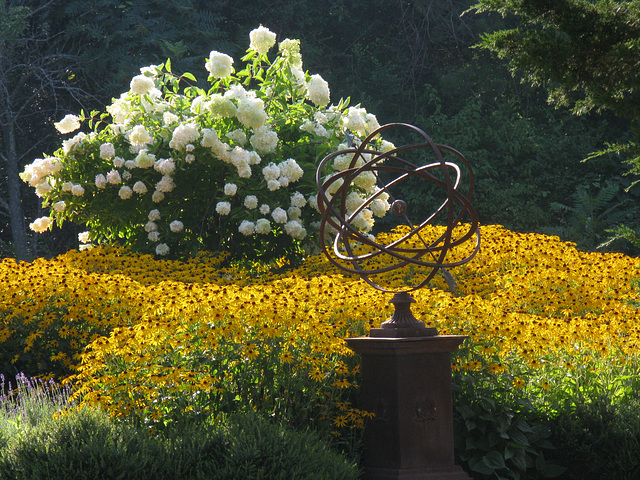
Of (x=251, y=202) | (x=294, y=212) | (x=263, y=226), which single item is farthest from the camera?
(x=294, y=212)

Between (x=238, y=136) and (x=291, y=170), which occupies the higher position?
(x=238, y=136)

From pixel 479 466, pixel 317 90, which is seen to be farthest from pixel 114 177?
pixel 479 466

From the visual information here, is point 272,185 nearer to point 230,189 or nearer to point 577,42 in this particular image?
point 230,189

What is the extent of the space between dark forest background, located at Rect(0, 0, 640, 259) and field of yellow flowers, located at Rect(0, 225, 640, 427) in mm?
6896

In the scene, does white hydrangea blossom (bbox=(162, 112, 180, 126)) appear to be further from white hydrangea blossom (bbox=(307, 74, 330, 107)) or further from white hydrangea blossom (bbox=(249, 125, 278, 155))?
white hydrangea blossom (bbox=(307, 74, 330, 107))

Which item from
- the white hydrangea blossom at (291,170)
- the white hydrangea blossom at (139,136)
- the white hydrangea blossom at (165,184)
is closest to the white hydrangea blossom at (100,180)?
the white hydrangea blossom at (139,136)

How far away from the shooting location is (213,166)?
6.90 m

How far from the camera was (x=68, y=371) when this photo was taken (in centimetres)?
458

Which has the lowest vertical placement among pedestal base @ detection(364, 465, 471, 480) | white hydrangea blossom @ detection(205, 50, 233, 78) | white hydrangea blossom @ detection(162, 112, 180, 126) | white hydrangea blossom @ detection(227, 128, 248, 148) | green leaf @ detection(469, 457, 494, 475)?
green leaf @ detection(469, 457, 494, 475)

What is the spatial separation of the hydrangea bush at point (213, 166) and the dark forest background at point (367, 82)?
529 centimetres

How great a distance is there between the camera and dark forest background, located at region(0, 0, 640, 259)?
12547 millimetres

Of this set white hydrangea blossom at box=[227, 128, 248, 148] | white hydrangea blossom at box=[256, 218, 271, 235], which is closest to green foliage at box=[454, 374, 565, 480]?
white hydrangea blossom at box=[256, 218, 271, 235]

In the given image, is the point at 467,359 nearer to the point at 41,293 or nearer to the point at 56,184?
the point at 41,293

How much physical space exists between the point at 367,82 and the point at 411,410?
36.7 ft
